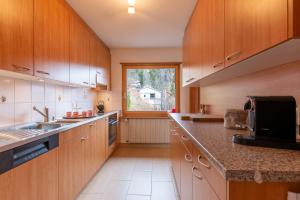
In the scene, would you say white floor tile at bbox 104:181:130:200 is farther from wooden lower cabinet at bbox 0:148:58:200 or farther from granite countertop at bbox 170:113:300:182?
granite countertop at bbox 170:113:300:182

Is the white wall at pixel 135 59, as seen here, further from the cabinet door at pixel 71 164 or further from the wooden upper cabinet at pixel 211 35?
the cabinet door at pixel 71 164

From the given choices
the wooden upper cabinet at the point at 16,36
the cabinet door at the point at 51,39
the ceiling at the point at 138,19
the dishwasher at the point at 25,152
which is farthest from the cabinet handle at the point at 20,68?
the ceiling at the point at 138,19

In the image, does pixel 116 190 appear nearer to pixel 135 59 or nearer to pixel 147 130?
pixel 147 130

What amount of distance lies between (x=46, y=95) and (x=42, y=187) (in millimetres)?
1309

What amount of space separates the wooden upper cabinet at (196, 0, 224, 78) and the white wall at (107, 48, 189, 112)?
2350 mm

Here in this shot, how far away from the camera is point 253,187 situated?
0.68 metres

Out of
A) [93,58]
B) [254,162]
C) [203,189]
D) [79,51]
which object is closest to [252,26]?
[254,162]

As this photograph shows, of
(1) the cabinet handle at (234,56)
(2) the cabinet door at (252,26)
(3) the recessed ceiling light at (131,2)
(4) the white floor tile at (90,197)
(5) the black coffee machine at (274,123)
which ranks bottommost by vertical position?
(4) the white floor tile at (90,197)

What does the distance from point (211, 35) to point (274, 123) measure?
1.10m

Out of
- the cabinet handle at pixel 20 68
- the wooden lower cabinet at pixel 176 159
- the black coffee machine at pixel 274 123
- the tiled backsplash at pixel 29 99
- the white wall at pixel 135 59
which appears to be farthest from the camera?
the white wall at pixel 135 59

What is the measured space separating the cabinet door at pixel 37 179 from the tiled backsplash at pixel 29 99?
0.61 meters

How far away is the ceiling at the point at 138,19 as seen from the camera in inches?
99.0

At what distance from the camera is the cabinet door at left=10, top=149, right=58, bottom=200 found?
124cm

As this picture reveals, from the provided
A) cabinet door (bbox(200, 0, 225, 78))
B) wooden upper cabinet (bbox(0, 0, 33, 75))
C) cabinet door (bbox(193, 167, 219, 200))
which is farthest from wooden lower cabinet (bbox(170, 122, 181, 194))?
wooden upper cabinet (bbox(0, 0, 33, 75))
